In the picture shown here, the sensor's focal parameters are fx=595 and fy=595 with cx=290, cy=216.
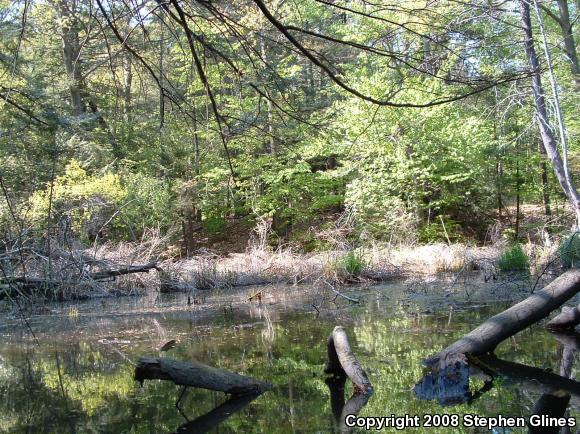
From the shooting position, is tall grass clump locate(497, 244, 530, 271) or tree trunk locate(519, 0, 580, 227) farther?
tall grass clump locate(497, 244, 530, 271)

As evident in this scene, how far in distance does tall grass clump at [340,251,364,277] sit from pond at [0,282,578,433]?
222cm

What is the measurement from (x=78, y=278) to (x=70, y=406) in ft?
21.6

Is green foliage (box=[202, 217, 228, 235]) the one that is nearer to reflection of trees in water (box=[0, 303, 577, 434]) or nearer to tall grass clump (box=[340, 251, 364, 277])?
tall grass clump (box=[340, 251, 364, 277])

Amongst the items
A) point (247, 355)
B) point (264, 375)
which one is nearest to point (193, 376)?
point (264, 375)

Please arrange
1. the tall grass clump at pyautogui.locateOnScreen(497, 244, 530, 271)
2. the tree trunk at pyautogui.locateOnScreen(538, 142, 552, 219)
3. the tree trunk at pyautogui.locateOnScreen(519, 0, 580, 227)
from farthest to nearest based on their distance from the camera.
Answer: the tree trunk at pyautogui.locateOnScreen(538, 142, 552, 219)
the tall grass clump at pyautogui.locateOnScreen(497, 244, 530, 271)
the tree trunk at pyautogui.locateOnScreen(519, 0, 580, 227)

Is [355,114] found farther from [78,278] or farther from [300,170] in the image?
[78,278]

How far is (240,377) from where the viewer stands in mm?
5289

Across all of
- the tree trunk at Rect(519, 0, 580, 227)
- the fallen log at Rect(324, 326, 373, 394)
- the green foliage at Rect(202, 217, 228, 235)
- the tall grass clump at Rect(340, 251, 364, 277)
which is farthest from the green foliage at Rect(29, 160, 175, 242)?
the tree trunk at Rect(519, 0, 580, 227)

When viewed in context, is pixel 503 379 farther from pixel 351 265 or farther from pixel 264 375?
pixel 351 265

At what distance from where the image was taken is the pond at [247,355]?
4781 millimetres

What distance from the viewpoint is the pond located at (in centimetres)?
478

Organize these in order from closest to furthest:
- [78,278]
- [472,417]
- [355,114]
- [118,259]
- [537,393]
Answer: [472,417] < [537,393] < [78,278] < [118,259] < [355,114]

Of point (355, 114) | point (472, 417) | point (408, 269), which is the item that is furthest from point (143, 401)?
point (355, 114)

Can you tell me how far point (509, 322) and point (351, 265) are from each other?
327 inches
